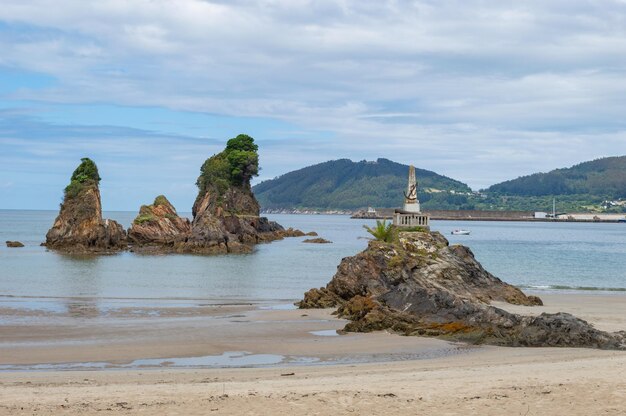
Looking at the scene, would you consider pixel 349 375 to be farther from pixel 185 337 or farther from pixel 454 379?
pixel 185 337

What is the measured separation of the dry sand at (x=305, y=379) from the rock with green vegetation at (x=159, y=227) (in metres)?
62.8

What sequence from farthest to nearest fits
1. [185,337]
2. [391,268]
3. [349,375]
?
[391,268], [185,337], [349,375]

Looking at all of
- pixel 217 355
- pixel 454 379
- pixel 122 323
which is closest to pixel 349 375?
pixel 454 379

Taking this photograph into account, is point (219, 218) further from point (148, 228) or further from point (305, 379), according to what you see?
point (305, 379)

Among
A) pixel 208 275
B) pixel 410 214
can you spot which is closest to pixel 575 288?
pixel 410 214

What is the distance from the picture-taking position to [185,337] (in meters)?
27.7

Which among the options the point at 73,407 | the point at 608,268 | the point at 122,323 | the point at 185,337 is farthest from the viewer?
the point at 608,268

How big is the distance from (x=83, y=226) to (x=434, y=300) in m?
63.8

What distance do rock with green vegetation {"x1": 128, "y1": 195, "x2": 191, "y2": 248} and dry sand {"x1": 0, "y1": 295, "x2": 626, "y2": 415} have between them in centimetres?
6282

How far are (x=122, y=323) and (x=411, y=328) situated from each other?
11046 millimetres

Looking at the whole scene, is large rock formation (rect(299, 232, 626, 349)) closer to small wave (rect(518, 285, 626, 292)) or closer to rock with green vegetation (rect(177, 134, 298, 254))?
small wave (rect(518, 285, 626, 292))

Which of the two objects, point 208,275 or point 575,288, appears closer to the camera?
point 575,288

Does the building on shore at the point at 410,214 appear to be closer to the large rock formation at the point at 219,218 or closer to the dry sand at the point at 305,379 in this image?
the dry sand at the point at 305,379

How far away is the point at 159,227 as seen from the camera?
3740 inches
